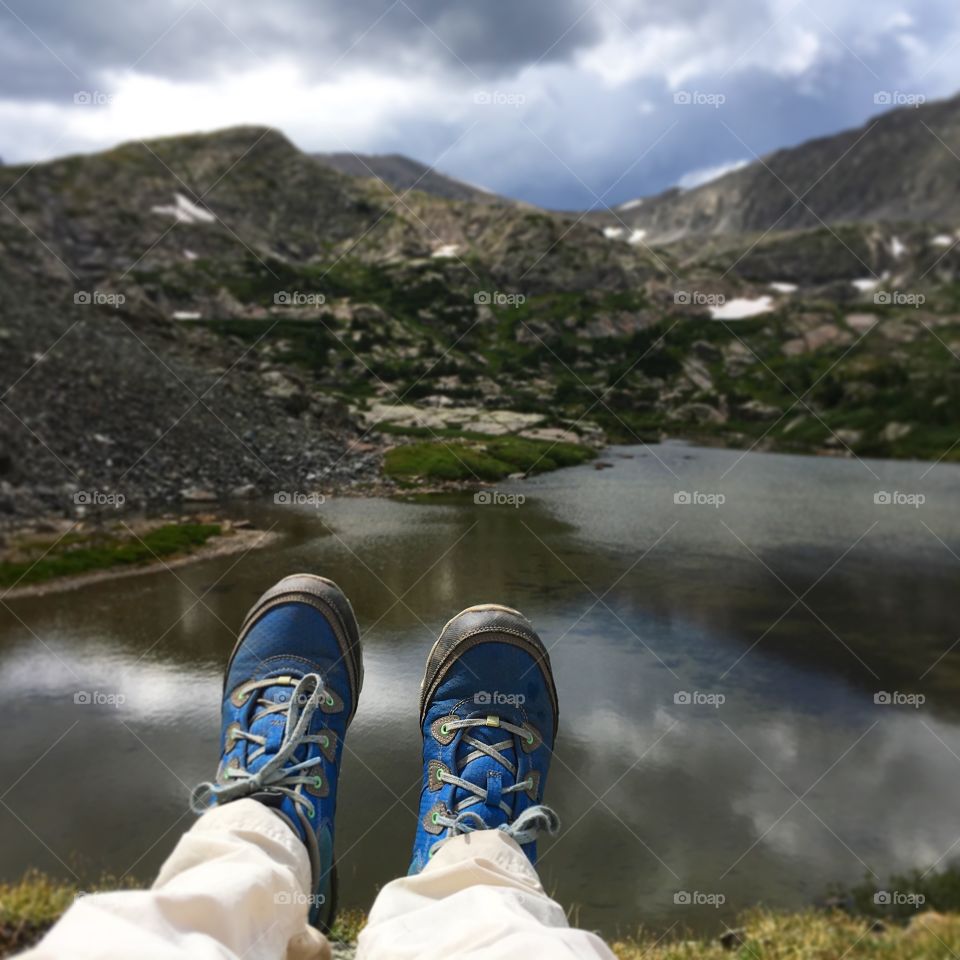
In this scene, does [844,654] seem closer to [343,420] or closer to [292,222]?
[343,420]

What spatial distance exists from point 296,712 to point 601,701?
2.48 m

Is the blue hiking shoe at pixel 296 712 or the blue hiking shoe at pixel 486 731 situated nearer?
the blue hiking shoe at pixel 296 712

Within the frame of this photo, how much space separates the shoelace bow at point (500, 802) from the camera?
111 inches

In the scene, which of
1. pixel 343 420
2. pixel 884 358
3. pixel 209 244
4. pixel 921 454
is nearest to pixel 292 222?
pixel 209 244

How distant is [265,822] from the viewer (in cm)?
247

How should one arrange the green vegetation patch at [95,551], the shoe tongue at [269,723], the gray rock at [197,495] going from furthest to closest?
the gray rock at [197,495] → the green vegetation patch at [95,551] → the shoe tongue at [269,723]

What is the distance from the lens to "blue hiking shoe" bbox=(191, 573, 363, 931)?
9.18 feet

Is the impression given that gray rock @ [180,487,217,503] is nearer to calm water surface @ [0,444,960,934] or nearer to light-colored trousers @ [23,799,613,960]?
calm water surface @ [0,444,960,934]

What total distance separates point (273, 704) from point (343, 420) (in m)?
9.73

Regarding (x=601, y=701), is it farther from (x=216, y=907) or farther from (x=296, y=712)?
(x=216, y=907)

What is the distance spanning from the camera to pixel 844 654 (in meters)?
5.93

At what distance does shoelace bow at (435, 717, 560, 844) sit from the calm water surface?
2.42ft

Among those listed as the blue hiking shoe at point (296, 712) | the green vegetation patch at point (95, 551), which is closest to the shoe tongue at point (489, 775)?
the blue hiking shoe at point (296, 712)

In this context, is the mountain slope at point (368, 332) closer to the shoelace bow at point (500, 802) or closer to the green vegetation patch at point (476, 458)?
the green vegetation patch at point (476, 458)
